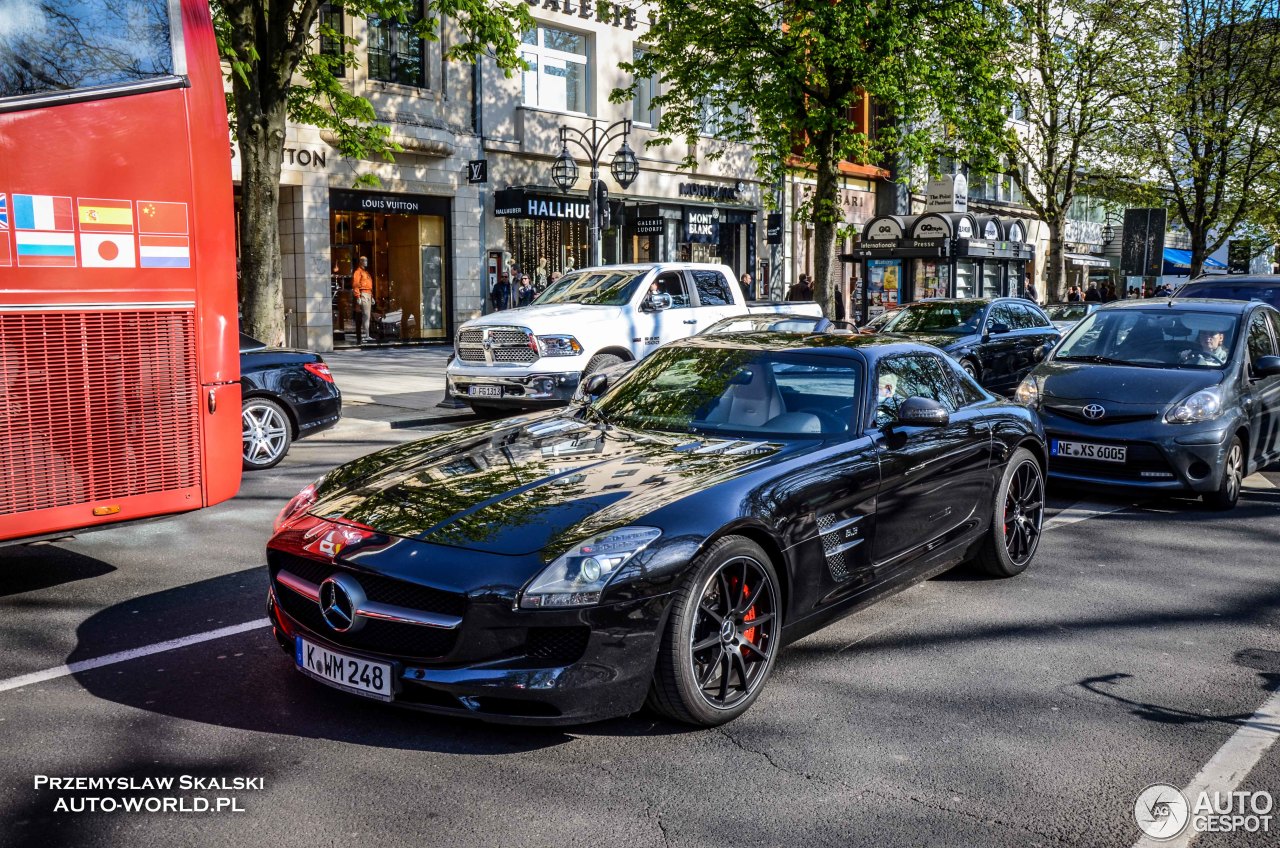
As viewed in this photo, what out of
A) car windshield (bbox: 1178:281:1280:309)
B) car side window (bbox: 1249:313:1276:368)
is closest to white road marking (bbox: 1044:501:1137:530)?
car side window (bbox: 1249:313:1276:368)

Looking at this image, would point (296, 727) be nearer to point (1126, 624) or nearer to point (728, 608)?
point (728, 608)

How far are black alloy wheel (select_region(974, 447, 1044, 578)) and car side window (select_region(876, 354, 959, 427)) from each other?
65cm

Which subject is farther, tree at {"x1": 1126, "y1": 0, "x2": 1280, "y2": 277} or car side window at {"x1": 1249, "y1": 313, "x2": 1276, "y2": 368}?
tree at {"x1": 1126, "y1": 0, "x2": 1280, "y2": 277}

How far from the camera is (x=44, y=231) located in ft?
17.4

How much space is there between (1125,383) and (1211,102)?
89.5 feet

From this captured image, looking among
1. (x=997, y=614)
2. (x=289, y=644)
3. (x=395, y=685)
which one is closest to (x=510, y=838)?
(x=395, y=685)

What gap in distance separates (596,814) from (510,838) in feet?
0.98

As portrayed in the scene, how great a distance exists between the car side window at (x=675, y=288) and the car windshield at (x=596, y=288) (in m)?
0.32

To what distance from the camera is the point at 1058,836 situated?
3391mm

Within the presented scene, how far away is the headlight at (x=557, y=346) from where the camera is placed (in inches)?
512

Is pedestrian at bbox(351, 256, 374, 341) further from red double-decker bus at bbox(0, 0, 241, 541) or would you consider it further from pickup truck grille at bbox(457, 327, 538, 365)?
red double-decker bus at bbox(0, 0, 241, 541)

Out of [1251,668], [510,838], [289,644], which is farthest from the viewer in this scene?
[1251,668]

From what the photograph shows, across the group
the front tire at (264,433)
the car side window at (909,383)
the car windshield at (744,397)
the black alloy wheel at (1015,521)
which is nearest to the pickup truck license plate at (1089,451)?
the black alloy wheel at (1015,521)

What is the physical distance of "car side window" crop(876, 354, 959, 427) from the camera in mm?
5438
